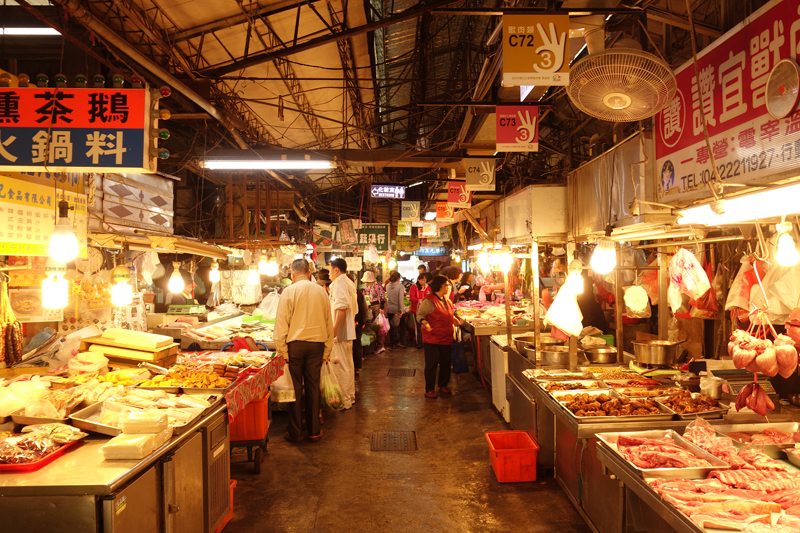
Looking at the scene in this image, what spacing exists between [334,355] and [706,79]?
6.35 meters

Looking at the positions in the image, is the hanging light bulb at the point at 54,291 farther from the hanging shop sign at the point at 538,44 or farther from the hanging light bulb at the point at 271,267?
the hanging light bulb at the point at 271,267

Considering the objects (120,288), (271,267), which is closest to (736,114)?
(120,288)

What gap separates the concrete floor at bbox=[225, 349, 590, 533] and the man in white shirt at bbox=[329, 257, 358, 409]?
70cm

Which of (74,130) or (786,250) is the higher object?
(74,130)

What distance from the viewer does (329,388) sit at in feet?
25.7

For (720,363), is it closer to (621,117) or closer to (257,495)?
(621,117)

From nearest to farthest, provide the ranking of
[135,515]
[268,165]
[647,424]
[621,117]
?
[135,515] < [621,117] < [647,424] < [268,165]

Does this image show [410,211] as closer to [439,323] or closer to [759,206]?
[439,323]

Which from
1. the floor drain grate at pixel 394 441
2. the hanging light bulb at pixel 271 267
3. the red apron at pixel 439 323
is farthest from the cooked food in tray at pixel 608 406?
the hanging light bulb at pixel 271 267

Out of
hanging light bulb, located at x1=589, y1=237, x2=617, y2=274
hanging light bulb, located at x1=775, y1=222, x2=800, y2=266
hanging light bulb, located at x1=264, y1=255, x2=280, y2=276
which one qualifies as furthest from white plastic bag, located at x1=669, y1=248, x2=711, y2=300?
hanging light bulb, located at x1=264, y1=255, x2=280, y2=276

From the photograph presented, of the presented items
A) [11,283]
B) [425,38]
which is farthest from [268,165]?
[11,283]

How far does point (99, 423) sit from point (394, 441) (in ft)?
13.4

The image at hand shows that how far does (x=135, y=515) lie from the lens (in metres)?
2.89

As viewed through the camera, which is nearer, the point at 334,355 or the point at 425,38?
the point at 425,38
